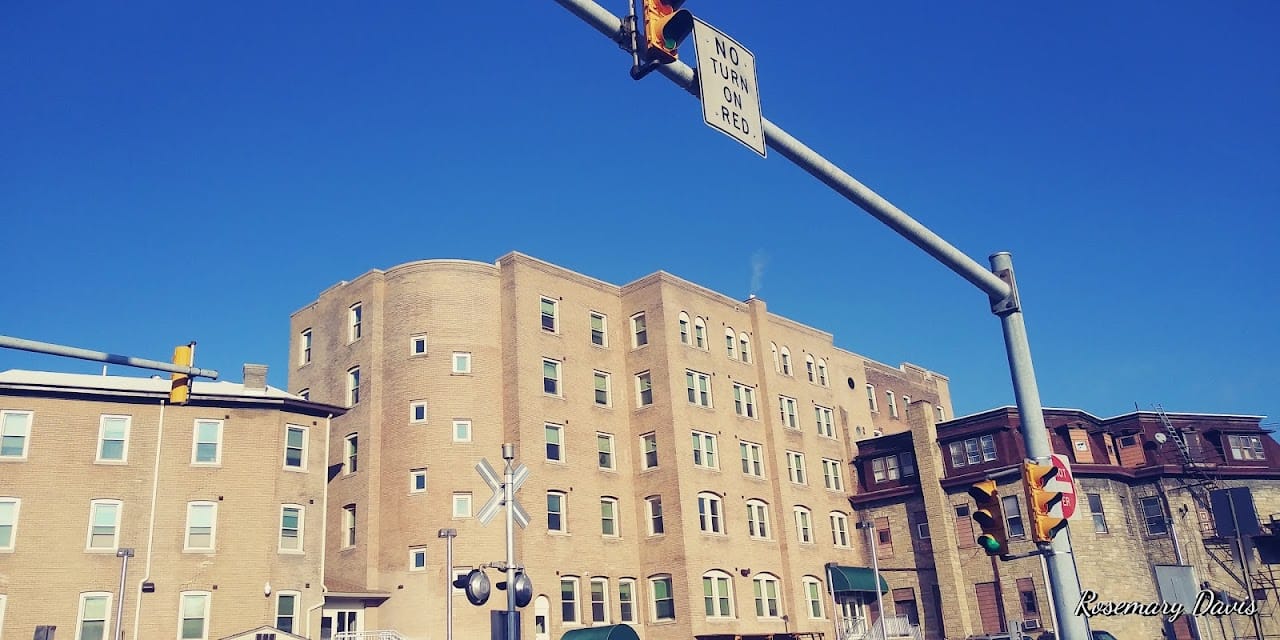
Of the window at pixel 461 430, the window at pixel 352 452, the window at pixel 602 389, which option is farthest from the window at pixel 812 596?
the window at pixel 352 452

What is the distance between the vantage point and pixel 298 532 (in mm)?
38281

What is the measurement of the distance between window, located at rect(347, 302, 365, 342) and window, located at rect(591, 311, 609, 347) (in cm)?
1122

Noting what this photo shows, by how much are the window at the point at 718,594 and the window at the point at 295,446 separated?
19.2 m

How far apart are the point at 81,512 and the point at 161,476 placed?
2754 millimetres

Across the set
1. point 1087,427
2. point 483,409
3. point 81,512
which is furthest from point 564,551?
point 1087,427

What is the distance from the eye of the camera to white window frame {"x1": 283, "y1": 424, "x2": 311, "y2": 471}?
38875 millimetres

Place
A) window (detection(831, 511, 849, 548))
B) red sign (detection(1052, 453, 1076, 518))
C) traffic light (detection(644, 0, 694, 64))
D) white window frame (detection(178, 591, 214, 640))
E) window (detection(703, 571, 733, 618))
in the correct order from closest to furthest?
traffic light (detection(644, 0, 694, 64)) < red sign (detection(1052, 453, 1076, 518)) < white window frame (detection(178, 591, 214, 640)) < window (detection(703, 571, 733, 618)) < window (detection(831, 511, 849, 548))

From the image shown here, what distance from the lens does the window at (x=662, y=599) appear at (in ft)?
151

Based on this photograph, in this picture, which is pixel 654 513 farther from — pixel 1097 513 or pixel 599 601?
pixel 1097 513

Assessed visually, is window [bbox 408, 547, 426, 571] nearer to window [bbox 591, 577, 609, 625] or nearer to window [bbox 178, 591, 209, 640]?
window [bbox 591, 577, 609, 625]

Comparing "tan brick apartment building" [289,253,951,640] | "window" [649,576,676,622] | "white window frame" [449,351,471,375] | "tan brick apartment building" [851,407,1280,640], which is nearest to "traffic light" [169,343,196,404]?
"tan brick apartment building" [289,253,951,640]

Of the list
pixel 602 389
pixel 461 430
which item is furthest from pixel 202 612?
pixel 602 389

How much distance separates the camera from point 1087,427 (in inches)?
2189

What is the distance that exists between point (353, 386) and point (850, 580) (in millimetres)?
27909
